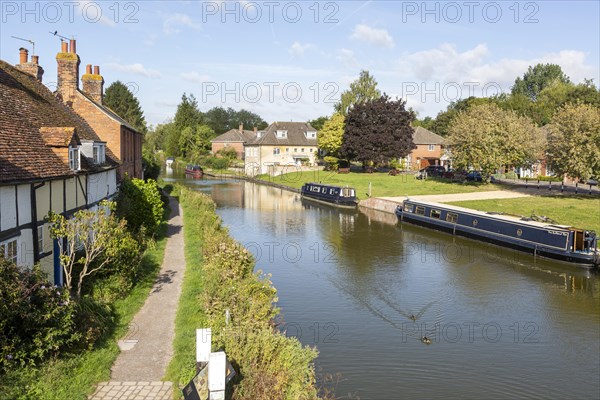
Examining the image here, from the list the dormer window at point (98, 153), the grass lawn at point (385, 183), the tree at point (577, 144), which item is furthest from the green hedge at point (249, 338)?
the grass lawn at point (385, 183)

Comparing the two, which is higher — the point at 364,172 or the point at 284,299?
the point at 364,172

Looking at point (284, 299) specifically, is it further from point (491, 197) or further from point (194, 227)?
point (491, 197)

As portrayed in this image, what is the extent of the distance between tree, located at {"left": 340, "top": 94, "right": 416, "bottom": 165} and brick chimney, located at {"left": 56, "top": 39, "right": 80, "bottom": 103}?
41125mm

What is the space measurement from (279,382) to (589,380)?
27.8ft

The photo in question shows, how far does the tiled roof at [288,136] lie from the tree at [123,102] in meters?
24.3

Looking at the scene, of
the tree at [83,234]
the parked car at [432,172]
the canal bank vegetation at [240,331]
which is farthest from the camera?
the parked car at [432,172]

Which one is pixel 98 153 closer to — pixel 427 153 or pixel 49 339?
pixel 49 339

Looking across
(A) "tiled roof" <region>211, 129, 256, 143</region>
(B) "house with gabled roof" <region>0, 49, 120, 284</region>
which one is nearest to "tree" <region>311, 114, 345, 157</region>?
(A) "tiled roof" <region>211, 129, 256, 143</region>

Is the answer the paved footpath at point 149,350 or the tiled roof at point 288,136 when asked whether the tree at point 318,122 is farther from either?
the paved footpath at point 149,350

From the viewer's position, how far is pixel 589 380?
12430 millimetres

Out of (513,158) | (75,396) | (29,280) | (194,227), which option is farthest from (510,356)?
(513,158)

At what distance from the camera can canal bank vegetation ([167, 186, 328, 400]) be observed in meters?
8.88

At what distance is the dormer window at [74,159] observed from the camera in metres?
15.0

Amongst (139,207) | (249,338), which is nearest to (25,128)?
(139,207)
